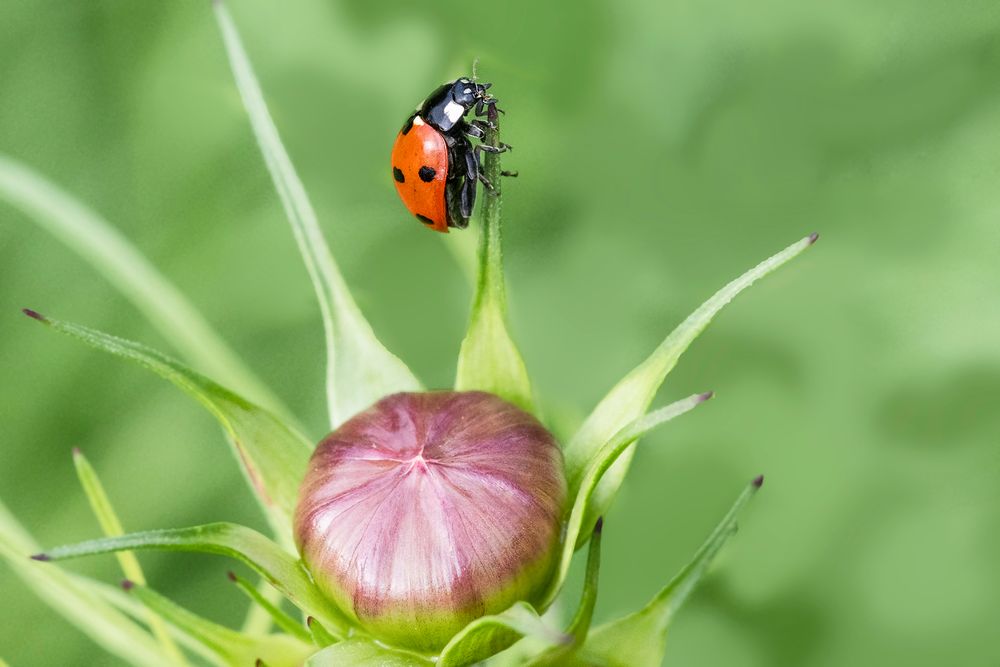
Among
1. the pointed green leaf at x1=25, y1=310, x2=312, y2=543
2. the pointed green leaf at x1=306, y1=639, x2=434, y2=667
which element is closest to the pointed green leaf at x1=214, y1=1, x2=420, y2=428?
the pointed green leaf at x1=25, y1=310, x2=312, y2=543

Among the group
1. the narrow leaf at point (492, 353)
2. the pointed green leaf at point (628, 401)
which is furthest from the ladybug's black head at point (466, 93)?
the pointed green leaf at point (628, 401)

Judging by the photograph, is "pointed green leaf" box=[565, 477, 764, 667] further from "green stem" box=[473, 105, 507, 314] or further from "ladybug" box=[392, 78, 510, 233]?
"ladybug" box=[392, 78, 510, 233]

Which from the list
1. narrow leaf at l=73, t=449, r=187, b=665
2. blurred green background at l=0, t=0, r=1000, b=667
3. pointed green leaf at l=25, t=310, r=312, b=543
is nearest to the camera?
pointed green leaf at l=25, t=310, r=312, b=543

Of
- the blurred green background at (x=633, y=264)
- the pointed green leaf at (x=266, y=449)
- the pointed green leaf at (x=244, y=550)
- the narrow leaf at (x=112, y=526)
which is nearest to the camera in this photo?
the pointed green leaf at (x=244, y=550)

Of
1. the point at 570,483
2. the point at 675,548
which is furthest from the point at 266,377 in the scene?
the point at 570,483

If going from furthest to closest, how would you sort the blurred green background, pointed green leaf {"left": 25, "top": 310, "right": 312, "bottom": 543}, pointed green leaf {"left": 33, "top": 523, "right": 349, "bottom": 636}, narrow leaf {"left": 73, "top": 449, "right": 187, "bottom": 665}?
the blurred green background → narrow leaf {"left": 73, "top": 449, "right": 187, "bottom": 665} → pointed green leaf {"left": 25, "top": 310, "right": 312, "bottom": 543} → pointed green leaf {"left": 33, "top": 523, "right": 349, "bottom": 636}

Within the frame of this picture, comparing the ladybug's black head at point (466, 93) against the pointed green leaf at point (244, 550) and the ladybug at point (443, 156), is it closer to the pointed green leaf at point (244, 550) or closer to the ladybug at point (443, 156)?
the ladybug at point (443, 156)

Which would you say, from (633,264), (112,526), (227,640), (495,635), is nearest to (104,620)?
(112,526)
